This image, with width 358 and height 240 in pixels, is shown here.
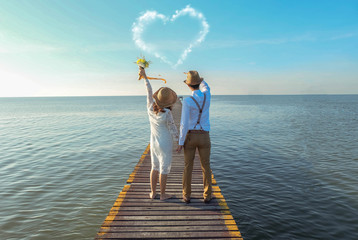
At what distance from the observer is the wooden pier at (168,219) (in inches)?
141

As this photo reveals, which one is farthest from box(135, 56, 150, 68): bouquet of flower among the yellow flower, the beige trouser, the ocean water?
the ocean water

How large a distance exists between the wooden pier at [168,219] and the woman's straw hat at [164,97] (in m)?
2.11

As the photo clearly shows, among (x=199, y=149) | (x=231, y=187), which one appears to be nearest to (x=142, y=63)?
(x=199, y=149)

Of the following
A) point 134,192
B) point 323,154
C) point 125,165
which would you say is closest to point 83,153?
point 125,165

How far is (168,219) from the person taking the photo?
3984mm

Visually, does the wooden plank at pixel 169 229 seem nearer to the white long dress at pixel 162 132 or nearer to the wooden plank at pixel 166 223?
the wooden plank at pixel 166 223

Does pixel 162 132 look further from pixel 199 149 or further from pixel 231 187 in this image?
pixel 231 187

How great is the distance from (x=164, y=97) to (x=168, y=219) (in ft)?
7.49

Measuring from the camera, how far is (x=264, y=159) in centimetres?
1230

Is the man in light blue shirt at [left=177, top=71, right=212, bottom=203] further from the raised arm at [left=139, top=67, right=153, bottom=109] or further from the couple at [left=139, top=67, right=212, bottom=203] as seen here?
the raised arm at [left=139, top=67, right=153, bottom=109]

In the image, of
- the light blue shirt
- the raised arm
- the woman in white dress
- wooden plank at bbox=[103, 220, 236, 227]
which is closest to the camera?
wooden plank at bbox=[103, 220, 236, 227]

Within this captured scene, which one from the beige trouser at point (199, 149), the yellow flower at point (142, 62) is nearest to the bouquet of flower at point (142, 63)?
the yellow flower at point (142, 62)

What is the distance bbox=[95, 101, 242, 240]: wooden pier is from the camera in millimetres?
3586

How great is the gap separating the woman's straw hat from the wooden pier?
6.92 ft
